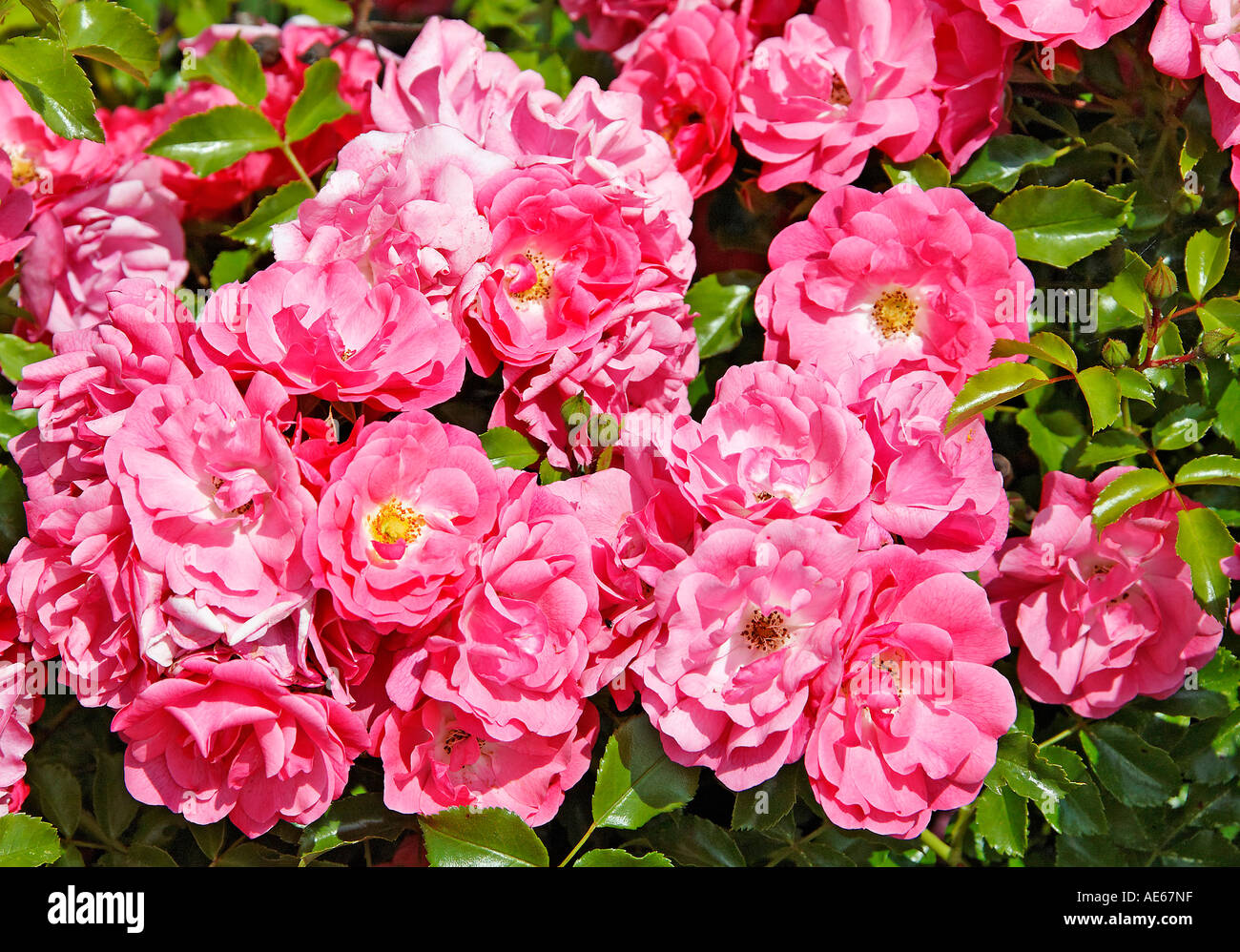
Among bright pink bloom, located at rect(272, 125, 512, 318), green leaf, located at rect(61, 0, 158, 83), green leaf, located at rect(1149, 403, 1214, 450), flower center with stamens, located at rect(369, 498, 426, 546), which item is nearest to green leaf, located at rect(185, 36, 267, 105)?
green leaf, located at rect(61, 0, 158, 83)

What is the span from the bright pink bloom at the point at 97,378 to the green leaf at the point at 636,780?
641 mm

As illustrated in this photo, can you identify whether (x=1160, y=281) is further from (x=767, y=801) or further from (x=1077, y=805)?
(x=767, y=801)

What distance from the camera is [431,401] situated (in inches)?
47.2

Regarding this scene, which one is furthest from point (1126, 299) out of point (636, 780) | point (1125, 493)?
point (636, 780)

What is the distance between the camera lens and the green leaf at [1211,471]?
1.29 m

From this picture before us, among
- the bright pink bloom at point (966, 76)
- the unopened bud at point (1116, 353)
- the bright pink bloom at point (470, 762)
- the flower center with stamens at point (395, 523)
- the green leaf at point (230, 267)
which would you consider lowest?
the bright pink bloom at point (470, 762)

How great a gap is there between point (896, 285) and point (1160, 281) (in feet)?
1.03

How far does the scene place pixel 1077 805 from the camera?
1.43 metres

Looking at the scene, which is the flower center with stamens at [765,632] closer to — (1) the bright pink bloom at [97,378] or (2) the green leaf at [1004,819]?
(2) the green leaf at [1004,819]

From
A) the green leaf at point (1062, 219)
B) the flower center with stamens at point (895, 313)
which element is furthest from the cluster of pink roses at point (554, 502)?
the green leaf at point (1062, 219)
